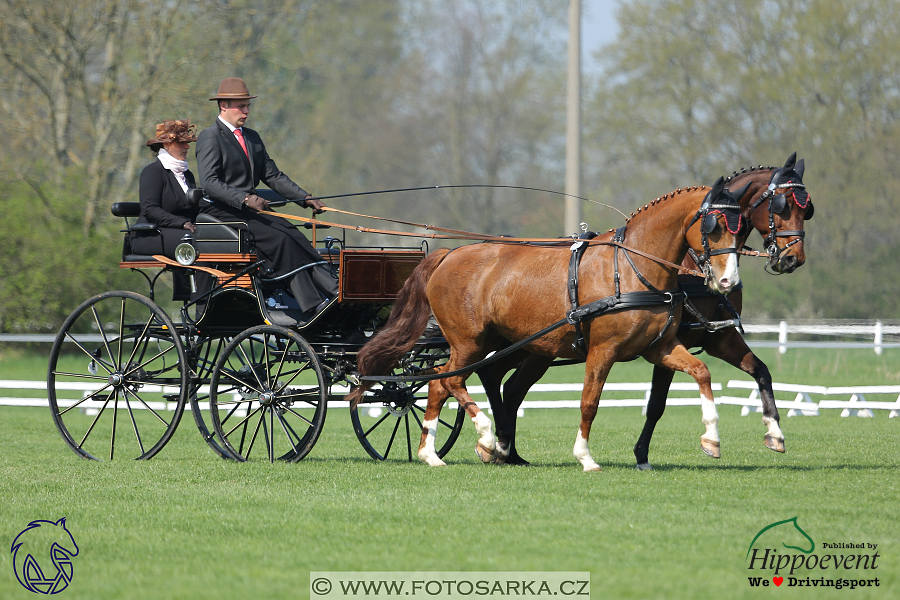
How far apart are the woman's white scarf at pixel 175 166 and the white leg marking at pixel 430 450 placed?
270 cm

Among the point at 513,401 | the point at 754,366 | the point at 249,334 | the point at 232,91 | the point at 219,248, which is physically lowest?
the point at 513,401

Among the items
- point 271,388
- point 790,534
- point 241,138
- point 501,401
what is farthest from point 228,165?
point 790,534

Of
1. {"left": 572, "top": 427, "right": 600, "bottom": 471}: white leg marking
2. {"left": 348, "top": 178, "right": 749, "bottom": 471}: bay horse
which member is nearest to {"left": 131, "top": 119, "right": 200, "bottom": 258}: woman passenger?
{"left": 348, "top": 178, "right": 749, "bottom": 471}: bay horse

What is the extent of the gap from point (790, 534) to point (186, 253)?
490 cm

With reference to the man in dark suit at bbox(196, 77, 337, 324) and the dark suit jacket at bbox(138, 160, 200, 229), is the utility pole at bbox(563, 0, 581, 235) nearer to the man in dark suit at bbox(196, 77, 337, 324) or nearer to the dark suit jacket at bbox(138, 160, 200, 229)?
the man in dark suit at bbox(196, 77, 337, 324)

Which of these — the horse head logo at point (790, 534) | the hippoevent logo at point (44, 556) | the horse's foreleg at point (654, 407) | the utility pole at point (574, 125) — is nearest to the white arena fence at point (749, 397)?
the utility pole at point (574, 125)

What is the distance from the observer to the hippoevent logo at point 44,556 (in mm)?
4598

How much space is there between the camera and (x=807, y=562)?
4.75 meters

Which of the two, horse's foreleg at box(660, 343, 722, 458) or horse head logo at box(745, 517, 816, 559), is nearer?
horse head logo at box(745, 517, 816, 559)

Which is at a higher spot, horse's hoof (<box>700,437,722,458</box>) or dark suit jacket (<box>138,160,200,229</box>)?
dark suit jacket (<box>138,160,200,229</box>)

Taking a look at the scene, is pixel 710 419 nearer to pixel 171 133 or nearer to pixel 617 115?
pixel 171 133

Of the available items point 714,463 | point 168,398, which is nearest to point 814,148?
point 714,463

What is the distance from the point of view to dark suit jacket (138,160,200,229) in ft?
27.8

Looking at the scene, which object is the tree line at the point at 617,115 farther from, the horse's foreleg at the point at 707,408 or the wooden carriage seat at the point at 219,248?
the horse's foreleg at the point at 707,408
